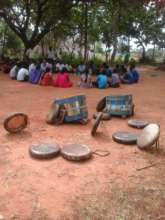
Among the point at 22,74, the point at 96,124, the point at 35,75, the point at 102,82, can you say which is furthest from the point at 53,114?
the point at 22,74

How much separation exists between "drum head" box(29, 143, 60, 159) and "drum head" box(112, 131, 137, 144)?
1.08m

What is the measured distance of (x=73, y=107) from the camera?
607cm

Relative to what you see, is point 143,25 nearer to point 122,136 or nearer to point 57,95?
point 57,95

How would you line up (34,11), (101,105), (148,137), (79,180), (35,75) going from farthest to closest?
(34,11), (35,75), (101,105), (148,137), (79,180)

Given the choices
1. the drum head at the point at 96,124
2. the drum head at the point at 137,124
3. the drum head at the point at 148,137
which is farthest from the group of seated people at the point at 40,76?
the drum head at the point at 148,137

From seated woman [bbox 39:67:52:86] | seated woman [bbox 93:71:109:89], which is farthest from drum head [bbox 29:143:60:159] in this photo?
seated woman [bbox 39:67:52:86]

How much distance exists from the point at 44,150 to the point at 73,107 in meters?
1.74

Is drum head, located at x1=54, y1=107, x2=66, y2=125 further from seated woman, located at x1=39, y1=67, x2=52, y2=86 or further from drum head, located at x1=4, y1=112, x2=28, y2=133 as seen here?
seated woman, located at x1=39, y1=67, x2=52, y2=86

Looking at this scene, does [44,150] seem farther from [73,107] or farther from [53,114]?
[73,107]

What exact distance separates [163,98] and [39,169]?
6254 millimetres

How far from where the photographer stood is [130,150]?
4.82 metres

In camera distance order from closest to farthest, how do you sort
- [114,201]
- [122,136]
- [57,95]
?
[114,201] → [122,136] → [57,95]

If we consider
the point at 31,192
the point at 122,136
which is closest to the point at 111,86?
the point at 122,136

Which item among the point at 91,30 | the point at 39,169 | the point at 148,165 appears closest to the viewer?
the point at 39,169
